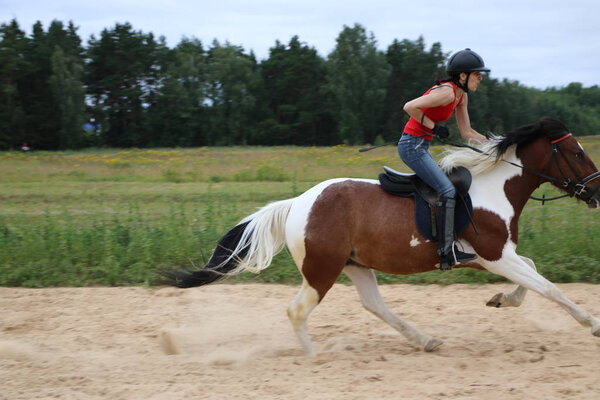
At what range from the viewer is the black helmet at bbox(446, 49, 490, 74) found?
17.5 feet

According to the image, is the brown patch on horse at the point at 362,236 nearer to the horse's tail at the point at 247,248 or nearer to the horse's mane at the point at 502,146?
the horse's tail at the point at 247,248

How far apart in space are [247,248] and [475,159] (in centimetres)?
232

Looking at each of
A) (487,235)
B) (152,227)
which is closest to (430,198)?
(487,235)

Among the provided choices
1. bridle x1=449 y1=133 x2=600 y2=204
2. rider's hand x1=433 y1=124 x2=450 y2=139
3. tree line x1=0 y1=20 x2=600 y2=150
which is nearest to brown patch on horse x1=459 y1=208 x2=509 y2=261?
bridle x1=449 y1=133 x2=600 y2=204

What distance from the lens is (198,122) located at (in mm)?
63000

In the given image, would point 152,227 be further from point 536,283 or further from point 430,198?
point 536,283

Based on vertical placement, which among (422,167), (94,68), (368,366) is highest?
(94,68)

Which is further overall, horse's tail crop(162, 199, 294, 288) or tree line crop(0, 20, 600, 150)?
tree line crop(0, 20, 600, 150)

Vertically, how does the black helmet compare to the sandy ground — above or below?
above

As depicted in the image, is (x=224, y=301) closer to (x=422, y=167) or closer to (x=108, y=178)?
(x=422, y=167)

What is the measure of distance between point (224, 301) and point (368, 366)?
2.58 metres

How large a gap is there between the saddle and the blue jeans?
10cm

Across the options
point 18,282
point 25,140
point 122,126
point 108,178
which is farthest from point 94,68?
point 18,282

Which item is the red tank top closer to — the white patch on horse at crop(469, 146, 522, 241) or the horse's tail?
the white patch on horse at crop(469, 146, 522, 241)
